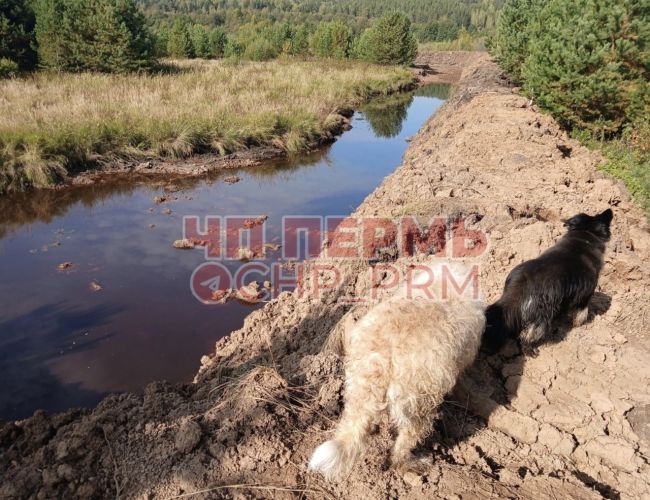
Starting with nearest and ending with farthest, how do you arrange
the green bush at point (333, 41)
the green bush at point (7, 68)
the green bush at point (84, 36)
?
the green bush at point (7, 68), the green bush at point (84, 36), the green bush at point (333, 41)

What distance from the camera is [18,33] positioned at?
18844 millimetres

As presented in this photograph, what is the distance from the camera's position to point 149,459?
285cm

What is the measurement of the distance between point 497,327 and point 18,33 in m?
23.8

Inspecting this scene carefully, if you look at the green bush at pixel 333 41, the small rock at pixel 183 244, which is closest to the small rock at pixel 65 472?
the small rock at pixel 183 244

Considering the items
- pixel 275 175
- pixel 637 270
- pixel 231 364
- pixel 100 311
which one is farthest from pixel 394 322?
pixel 275 175

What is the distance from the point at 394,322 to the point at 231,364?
8.27 ft

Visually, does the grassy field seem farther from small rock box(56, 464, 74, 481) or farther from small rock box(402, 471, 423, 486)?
small rock box(402, 471, 423, 486)

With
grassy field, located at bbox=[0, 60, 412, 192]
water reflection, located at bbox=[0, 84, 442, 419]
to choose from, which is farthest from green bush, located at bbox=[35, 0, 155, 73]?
water reflection, located at bbox=[0, 84, 442, 419]

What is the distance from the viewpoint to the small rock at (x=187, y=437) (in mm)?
2867

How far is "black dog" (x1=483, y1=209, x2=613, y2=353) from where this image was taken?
3305mm

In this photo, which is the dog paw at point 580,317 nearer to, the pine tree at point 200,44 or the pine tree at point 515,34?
the pine tree at point 515,34

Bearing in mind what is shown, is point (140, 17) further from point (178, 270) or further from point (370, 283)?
point (370, 283)

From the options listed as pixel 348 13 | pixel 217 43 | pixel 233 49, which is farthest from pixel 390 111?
pixel 348 13

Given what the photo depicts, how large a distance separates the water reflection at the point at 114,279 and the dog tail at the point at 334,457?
→ 10.1ft
